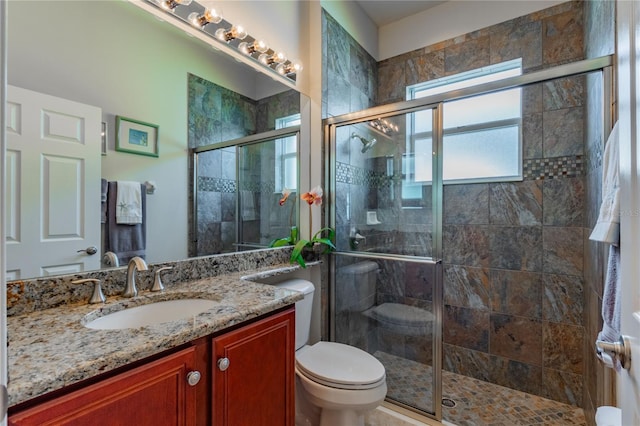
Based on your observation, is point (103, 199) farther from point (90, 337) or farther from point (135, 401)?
point (135, 401)

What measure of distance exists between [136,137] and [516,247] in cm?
240

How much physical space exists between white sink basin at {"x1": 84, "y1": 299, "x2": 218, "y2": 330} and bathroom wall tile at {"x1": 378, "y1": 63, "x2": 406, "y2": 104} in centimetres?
234

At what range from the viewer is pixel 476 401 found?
1966mm

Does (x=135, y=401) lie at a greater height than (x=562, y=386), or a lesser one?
greater

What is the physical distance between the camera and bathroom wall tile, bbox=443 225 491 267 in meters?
2.21

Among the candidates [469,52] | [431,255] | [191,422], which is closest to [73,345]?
[191,422]

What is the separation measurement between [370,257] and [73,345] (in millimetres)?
1718

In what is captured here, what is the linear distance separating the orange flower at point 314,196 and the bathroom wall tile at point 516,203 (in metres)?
1.29

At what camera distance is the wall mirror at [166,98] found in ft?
3.37

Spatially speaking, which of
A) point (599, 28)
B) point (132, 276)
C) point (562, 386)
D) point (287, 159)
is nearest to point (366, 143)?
point (287, 159)

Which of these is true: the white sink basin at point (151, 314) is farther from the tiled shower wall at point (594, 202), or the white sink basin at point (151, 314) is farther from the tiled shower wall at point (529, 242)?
the tiled shower wall at point (529, 242)

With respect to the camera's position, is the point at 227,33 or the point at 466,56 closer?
the point at 227,33

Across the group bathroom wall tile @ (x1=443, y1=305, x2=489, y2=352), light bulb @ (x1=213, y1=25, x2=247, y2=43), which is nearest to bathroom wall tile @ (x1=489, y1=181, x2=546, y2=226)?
bathroom wall tile @ (x1=443, y1=305, x2=489, y2=352)

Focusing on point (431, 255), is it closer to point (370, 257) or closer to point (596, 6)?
point (370, 257)
